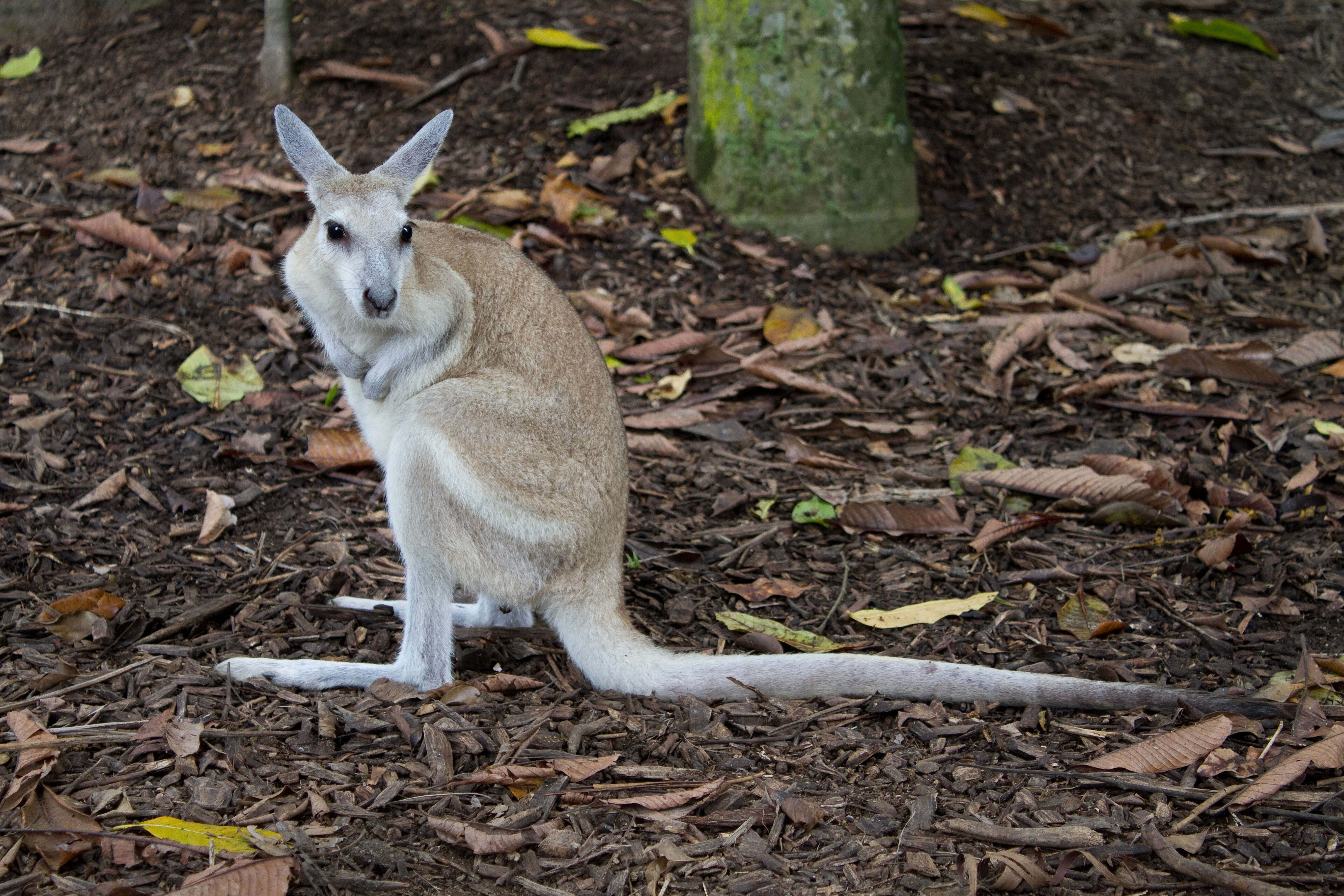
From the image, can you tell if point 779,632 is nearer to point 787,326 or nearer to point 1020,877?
point 1020,877

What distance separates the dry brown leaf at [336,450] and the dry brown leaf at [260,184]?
2.03 meters

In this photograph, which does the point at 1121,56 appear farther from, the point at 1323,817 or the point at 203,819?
Answer: the point at 203,819

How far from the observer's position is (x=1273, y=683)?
359 centimetres

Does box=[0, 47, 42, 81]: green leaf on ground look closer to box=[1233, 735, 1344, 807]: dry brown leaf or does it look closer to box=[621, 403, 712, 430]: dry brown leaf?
box=[621, 403, 712, 430]: dry brown leaf

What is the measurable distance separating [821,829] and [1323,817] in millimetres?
1270

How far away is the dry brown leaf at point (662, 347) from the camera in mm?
5664

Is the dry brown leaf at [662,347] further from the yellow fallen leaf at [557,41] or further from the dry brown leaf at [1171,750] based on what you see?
the dry brown leaf at [1171,750]

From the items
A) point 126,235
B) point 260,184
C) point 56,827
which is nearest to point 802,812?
point 56,827

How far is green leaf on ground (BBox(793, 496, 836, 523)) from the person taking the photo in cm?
468

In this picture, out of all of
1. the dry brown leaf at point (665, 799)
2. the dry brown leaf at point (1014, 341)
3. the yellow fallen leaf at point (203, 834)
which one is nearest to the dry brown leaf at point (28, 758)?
the yellow fallen leaf at point (203, 834)

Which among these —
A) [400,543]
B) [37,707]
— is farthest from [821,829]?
[37,707]

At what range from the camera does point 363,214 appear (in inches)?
143

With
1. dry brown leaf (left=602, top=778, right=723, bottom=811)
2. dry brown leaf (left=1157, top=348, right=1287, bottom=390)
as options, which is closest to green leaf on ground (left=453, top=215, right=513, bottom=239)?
dry brown leaf (left=1157, top=348, right=1287, bottom=390)

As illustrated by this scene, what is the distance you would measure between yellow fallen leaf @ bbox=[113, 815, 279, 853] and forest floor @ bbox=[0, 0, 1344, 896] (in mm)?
32
